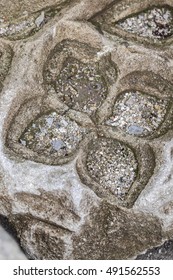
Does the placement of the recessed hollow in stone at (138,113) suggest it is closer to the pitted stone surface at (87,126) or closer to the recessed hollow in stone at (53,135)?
the pitted stone surface at (87,126)

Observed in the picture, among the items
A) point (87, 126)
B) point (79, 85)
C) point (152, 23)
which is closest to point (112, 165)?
point (87, 126)

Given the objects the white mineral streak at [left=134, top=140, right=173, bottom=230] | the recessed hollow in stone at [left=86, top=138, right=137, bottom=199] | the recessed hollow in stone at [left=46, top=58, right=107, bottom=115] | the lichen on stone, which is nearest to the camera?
the white mineral streak at [left=134, top=140, right=173, bottom=230]

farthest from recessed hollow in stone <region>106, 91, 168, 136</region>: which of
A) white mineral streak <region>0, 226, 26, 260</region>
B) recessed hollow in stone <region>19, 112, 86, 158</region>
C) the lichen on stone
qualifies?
white mineral streak <region>0, 226, 26, 260</region>

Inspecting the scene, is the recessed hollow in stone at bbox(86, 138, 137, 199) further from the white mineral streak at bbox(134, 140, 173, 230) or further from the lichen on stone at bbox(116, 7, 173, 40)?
the lichen on stone at bbox(116, 7, 173, 40)

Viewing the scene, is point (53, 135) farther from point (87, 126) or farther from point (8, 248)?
point (8, 248)

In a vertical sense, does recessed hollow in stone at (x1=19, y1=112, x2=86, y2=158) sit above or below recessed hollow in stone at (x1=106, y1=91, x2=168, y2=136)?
above
